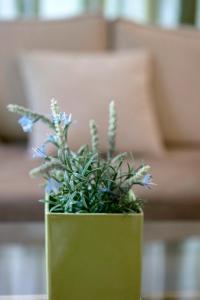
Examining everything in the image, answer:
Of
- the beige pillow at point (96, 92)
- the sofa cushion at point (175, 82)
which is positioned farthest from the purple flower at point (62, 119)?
the sofa cushion at point (175, 82)

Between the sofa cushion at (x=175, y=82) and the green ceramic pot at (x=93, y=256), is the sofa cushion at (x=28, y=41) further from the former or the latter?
the green ceramic pot at (x=93, y=256)

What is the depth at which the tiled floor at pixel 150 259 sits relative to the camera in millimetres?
1142

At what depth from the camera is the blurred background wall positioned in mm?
2902

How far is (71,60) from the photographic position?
2.14 metres

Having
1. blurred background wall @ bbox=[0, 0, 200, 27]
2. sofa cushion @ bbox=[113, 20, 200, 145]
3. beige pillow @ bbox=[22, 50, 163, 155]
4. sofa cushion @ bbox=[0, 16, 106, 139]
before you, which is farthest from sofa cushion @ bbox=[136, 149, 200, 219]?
blurred background wall @ bbox=[0, 0, 200, 27]

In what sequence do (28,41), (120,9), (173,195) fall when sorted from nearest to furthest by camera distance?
(173,195) → (28,41) → (120,9)

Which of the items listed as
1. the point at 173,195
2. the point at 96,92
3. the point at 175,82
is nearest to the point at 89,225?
the point at 173,195

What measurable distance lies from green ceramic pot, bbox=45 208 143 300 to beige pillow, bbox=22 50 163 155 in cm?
109

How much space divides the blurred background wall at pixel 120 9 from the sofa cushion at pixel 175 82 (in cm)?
64

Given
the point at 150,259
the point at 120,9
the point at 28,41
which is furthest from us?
the point at 120,9

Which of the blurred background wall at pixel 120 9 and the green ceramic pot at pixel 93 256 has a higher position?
the blurred background wall at pixel 120 9

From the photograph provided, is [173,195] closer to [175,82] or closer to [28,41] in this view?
[175,82]

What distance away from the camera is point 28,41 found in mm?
2260

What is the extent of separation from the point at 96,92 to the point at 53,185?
113 centimetres
